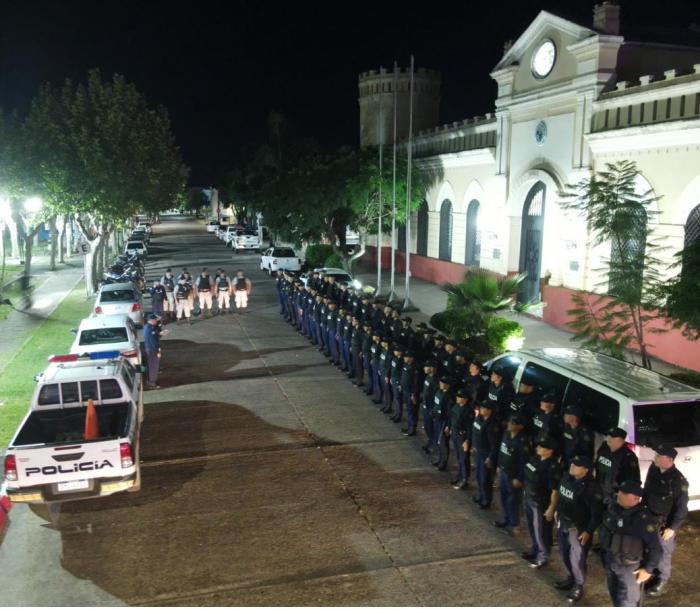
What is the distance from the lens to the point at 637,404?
757cm

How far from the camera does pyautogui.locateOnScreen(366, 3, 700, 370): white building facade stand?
1544 cm

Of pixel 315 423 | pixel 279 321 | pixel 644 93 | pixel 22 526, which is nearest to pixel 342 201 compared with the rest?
pixel 279 321

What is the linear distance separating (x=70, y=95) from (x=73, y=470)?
2529 cm

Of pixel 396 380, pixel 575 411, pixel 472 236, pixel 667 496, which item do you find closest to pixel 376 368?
pixel 396 380

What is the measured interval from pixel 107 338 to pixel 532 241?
13.6 meters

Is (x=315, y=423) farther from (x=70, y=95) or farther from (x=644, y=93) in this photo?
(x=70, y=95)

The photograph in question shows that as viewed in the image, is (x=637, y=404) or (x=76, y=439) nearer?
(x=637, y=404)

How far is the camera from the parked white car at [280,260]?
34.4 meters

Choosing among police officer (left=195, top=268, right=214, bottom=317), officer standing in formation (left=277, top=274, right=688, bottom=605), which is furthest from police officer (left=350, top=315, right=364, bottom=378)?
police officer (left=195, top=268, right=214, bottom=317)

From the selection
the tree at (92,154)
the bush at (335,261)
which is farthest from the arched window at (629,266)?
the tree at (92,154)

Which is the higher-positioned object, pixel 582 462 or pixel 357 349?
pixel 582 462

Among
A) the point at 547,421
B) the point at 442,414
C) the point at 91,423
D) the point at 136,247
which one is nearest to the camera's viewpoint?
the point at 547,421

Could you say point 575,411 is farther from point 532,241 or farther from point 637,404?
point 532,241

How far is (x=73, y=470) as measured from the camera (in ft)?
26.1
